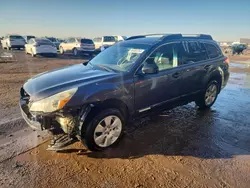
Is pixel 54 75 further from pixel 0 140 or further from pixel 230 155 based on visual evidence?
pixel 230 155

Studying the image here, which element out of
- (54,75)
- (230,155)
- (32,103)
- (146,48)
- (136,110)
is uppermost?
(146,48)

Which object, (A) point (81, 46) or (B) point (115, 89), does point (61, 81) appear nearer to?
(B) point (115, 89)

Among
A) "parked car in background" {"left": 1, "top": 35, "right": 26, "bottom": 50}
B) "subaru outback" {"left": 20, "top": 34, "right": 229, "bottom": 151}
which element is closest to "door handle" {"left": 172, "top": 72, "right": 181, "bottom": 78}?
"subaru outback" {"left": 20, "top": 34, "right": 229, "bottom": 151}

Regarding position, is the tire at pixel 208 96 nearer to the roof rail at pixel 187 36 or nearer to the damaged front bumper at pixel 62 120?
the roof rail at pixel 187 36

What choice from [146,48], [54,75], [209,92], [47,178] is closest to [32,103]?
[54,75]

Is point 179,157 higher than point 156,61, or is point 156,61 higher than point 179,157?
point 156,61

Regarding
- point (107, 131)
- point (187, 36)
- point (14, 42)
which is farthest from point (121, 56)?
point (14, 42)

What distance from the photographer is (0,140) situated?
12.0ft

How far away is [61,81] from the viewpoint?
133 inches

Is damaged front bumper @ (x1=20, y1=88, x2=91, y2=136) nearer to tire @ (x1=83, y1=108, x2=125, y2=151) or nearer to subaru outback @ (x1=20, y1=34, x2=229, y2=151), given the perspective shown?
subaru outback @ (x1=20, y1=34, x2=229, y2=151)

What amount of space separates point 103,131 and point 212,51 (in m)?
3.77

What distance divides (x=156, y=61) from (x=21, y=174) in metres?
2.95

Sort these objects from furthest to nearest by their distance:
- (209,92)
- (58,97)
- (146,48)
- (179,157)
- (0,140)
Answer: (209,92)
(146,48)
(0,140)
(179,157)
(58,97)

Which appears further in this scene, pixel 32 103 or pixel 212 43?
pixel 212 43
